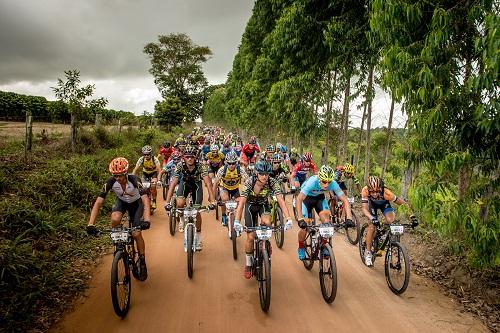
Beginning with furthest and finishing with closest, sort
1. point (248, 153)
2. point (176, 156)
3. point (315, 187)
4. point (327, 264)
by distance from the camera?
point (248, 153) → point (176, 156) → point (315, 187) → point (327, 264)

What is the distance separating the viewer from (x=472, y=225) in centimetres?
517

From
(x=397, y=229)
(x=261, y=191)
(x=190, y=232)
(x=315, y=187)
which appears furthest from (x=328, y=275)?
(x=190, y=232)

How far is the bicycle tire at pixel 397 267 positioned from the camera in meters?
5.90

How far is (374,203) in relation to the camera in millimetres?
7148

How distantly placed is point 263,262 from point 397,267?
110 inches

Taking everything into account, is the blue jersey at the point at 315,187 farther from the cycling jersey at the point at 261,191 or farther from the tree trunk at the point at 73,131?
the tree trunk at the point at 73,131

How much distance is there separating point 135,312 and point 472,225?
5.65 metres

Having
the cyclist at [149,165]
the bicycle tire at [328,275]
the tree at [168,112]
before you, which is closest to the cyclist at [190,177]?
the cyclist at [149,165]

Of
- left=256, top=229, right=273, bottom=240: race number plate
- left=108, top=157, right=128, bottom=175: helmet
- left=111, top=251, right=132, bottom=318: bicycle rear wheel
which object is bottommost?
left=111, top=251, right=132, bottom=318: bicycle rear wheel

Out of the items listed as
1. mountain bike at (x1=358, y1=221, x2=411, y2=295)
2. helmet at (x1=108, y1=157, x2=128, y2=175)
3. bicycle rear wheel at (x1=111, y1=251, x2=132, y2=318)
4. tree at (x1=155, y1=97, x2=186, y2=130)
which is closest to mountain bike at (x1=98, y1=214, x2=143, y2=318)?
bicycle rear wheel at (x1=111, y1=251, x2=132, y2=318)

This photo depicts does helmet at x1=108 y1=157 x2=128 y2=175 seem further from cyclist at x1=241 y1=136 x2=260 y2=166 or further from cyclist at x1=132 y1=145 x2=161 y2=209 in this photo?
cyclist at x1=241 y1=136 x2=260 y2=166

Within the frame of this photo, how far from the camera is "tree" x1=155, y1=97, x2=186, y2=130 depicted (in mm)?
42125

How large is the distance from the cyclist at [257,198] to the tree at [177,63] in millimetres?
46748

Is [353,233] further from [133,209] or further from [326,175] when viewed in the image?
[133,209]
